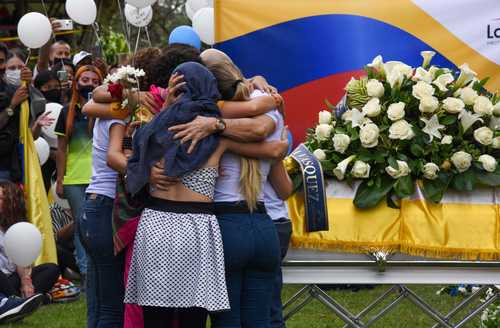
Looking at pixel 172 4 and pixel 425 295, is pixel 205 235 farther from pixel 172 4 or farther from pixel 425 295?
pixel 172 4

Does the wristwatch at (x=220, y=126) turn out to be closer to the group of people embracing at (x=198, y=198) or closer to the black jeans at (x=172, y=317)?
the group of people embracing at (x=198, y=198)

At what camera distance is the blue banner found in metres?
5.65

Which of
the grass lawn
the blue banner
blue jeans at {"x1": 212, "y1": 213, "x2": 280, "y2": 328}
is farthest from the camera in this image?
the grass lawn

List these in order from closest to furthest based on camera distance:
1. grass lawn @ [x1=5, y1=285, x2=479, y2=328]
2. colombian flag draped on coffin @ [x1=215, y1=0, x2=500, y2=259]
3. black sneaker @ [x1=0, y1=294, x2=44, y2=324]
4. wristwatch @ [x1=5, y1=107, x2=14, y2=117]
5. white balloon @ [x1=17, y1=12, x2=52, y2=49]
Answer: colombian flag draped on coffin @ [x1=215, y1=0, x2=500, y2=259]
black sneaker @ [x1=0, y1=294, x2=44, y2=324]
grass lawn @ [x1=5, y1=285, x2=479, y2=328]
wristwatch @ [x1=5, y1=107, x2=14, y2=117]
white balloon @ [x1=17, y1=12, x2=52, y2=49]

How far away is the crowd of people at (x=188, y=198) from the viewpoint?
4.56 metres

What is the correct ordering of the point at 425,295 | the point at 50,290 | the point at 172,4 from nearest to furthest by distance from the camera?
the point at 50,290
the point at 425,295
the point at 172,4

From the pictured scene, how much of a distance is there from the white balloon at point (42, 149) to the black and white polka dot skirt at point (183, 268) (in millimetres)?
5052

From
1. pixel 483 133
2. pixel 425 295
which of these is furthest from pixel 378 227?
pixel 425 295

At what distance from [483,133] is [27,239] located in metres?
3.63

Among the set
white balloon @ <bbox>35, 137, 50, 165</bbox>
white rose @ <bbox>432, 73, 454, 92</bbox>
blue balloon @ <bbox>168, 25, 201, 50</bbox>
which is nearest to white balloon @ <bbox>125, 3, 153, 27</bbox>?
white balloon @ <bbox>35, 137, 50, 165</bbox>

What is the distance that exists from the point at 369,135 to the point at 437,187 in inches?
17.8

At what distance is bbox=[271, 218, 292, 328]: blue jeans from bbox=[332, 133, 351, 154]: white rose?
58cm

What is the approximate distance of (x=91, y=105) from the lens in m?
5.41

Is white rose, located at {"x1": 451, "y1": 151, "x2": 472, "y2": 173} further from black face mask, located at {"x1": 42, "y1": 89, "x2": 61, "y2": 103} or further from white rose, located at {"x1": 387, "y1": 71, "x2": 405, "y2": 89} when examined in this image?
black face mask, located at {"x1": 42, "y1": 89, "x2": 61, "y2": 103}
